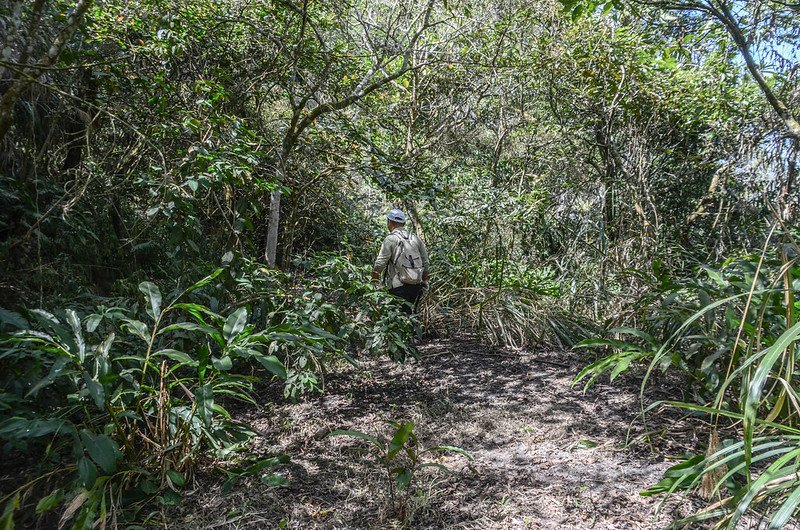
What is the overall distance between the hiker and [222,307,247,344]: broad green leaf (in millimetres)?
2405

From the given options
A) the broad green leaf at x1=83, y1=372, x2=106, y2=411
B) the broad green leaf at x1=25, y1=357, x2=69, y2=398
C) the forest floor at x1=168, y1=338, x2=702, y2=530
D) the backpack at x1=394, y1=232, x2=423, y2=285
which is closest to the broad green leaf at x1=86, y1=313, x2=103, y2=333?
the broad green leaf at x1=25, y1=357, x2=69, y2=398

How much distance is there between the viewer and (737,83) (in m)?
6.39

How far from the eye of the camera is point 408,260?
17.0ft

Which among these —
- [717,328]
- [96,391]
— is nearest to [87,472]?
[96,391]

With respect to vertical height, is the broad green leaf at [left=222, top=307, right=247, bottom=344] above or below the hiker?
below

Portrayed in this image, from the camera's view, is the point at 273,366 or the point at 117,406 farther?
the point at 117,406

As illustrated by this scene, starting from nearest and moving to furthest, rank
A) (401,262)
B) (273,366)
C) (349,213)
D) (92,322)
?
(273,366) → (92,322) → (401,262) → (349,213)

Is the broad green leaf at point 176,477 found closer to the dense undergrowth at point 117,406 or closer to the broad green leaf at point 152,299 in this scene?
the dense undergrowth at point 117,406

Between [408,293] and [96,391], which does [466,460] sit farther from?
[408,293]

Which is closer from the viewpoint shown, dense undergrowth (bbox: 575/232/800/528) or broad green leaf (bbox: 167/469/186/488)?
dense undergrowth (bbox: 575/232/800/528)

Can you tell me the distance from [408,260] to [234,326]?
106 inches

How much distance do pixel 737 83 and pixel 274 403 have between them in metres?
6.44

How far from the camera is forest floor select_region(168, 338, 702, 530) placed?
2500 millimetres

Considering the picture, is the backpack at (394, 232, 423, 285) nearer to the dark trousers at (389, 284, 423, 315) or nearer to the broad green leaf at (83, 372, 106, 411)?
the dark trousers at (389, 284, 423, 315)
